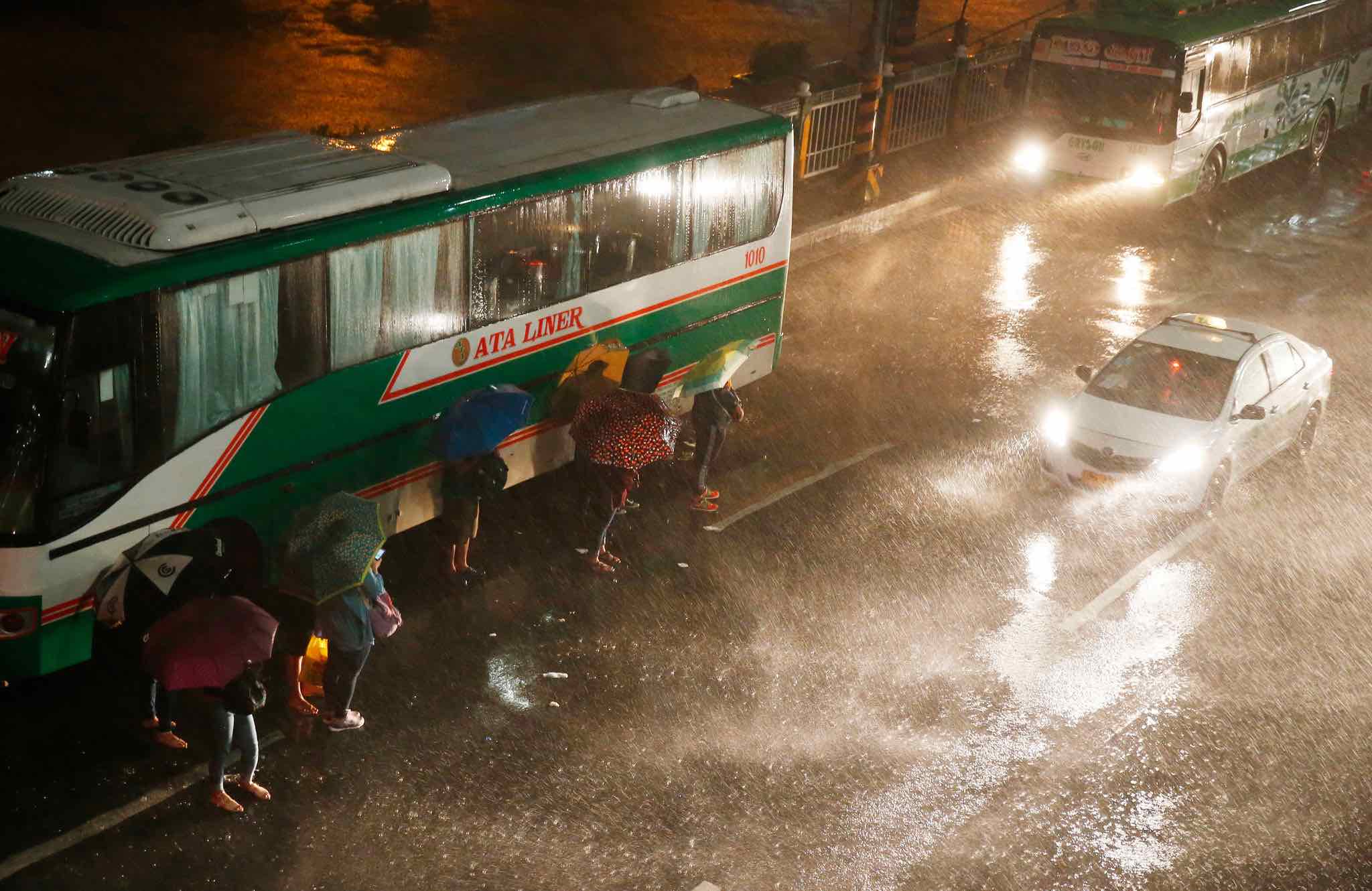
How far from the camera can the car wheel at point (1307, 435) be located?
13234 mm

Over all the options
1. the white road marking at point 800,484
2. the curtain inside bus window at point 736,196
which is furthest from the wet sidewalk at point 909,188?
the white road marking at point 800,484

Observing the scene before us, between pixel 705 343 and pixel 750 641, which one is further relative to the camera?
pixel 705 343

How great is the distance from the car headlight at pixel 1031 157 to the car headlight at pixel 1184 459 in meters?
10.9

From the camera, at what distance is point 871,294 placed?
693 inches

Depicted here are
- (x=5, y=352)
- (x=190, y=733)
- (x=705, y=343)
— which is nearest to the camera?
(x=5, y=352)

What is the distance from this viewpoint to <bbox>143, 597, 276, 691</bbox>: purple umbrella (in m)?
7.06

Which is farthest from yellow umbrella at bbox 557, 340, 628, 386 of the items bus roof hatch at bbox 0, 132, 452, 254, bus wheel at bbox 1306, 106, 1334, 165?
bus wheel at bbox 1306, 106, 1334, 165

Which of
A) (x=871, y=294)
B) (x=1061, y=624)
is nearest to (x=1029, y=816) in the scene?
(x=1061, y=624)

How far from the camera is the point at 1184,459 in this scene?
11648 millimetres

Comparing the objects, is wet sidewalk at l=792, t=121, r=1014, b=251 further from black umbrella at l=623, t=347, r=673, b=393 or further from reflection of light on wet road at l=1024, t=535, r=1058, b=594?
reflection of light on wet road at l=1024, t=535, r=1058, b=594

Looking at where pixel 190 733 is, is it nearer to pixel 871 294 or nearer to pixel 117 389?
pixel 117 389

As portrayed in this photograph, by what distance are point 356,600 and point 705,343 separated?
5590 mm

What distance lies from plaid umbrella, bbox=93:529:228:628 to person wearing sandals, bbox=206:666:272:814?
830mm

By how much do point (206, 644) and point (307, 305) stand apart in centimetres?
276
